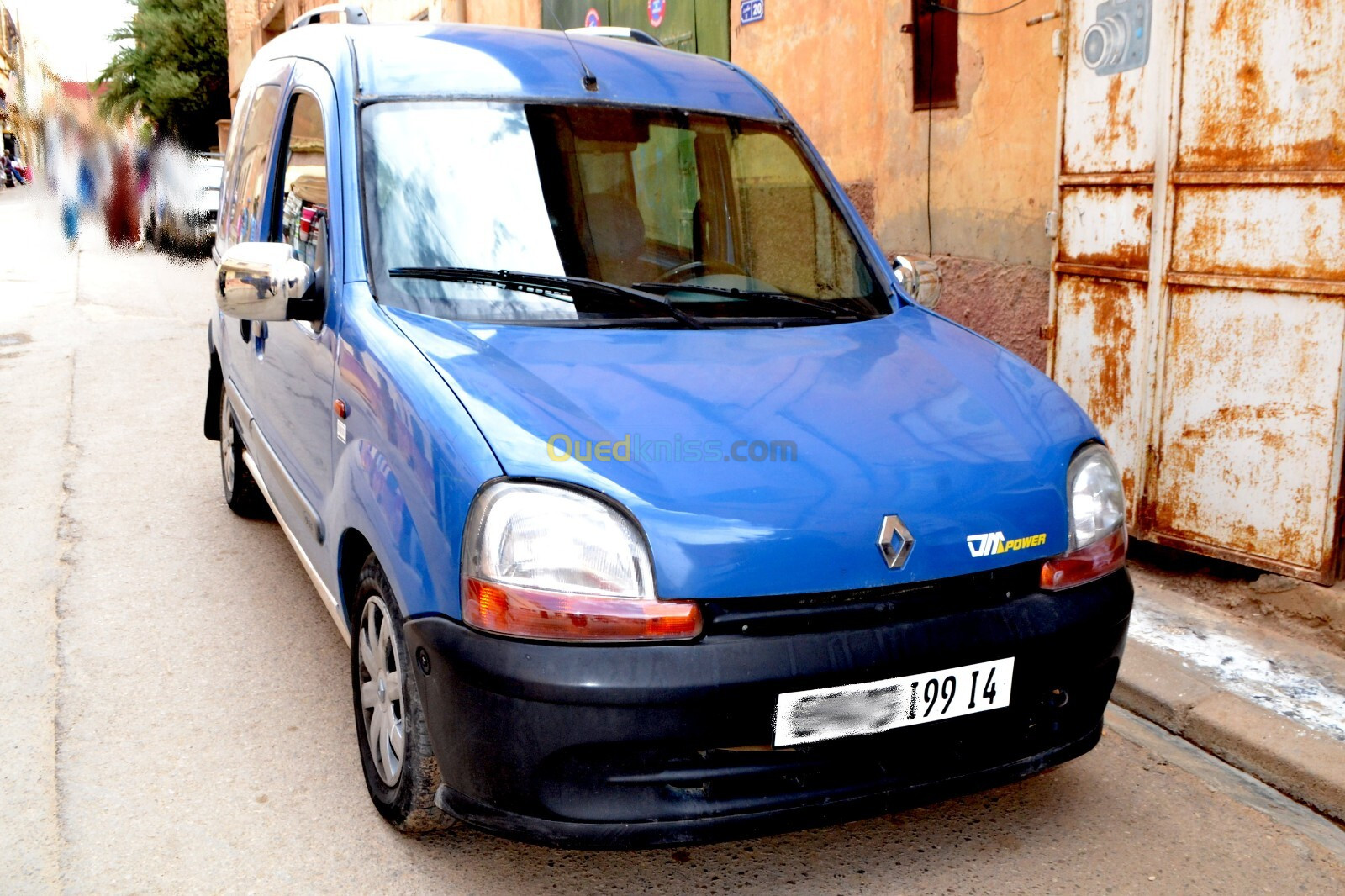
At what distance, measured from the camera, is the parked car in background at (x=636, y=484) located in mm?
2320

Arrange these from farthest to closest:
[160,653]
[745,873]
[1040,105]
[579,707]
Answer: [1040,105] < [160,653] < [745,873] < [579,707]

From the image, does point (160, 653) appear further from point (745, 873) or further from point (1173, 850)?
point (1173, 850)

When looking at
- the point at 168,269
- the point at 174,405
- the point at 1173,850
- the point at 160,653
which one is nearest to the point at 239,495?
the point at 160,653

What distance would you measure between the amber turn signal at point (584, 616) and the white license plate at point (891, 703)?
0.83 feet

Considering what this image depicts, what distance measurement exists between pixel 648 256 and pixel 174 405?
5616mm

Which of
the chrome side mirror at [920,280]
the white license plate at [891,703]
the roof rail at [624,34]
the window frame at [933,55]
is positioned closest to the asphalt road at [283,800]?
the white license plate at [891,703]

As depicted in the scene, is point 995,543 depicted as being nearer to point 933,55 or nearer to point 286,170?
point 286,170

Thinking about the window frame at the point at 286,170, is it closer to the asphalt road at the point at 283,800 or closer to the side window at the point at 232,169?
the side window at the point at 232,169

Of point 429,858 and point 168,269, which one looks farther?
point 168,269

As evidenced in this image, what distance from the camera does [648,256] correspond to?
3.32 metres

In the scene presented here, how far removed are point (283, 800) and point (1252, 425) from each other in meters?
3.46

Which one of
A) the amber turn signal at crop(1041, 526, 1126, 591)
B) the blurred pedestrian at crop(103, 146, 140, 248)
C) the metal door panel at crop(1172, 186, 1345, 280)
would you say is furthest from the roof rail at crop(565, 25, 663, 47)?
the blurred pedestrian at crop(103, 146, 140, 248)

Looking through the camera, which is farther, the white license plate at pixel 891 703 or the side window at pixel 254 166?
the side window at pixel 254 166

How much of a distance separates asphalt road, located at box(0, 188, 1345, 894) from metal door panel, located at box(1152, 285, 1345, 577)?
1155 millimetres
